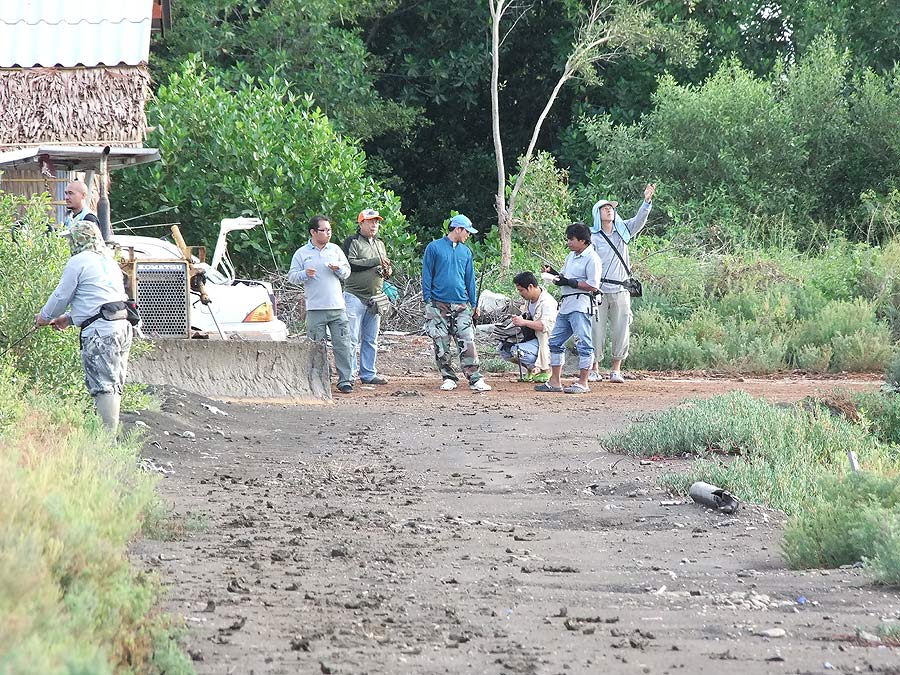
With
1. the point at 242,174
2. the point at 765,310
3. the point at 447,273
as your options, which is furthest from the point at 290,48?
the point at 447,273

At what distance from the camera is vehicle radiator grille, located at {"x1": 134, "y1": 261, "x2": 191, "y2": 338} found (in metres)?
15.0

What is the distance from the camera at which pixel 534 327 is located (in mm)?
15898

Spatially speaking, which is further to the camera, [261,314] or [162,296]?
[261,314]

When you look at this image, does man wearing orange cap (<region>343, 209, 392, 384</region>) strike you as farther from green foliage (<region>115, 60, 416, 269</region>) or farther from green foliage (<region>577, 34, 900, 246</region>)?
green foliage (<region>577, 34, 900, 246</region>)

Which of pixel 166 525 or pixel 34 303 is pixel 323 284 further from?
pixel 166 525

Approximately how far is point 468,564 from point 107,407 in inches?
149

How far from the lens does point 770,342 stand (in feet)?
62.3

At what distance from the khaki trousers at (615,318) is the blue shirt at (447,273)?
1481mm

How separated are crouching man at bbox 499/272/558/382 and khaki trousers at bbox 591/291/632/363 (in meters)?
0.51

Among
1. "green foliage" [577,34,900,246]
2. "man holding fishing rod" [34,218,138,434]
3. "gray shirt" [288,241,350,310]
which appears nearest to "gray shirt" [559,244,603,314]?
"gray shirt" [288,241,350,310]

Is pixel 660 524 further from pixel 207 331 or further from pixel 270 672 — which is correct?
pixel 207 331

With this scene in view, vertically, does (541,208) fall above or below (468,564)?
above

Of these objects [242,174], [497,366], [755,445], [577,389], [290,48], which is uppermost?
[290,48]

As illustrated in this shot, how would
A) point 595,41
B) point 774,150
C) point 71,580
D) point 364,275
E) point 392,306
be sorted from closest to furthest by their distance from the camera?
point 71,580
point 364,275
point 392,306
point 774,150
point 595,41
